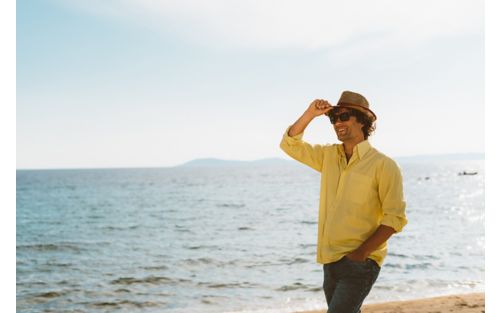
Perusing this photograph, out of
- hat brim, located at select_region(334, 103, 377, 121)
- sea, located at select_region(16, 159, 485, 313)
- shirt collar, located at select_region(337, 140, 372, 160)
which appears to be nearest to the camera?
shirt collar, located at select_region(337, 140, 372, 160)

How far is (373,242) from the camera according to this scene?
11.1ft

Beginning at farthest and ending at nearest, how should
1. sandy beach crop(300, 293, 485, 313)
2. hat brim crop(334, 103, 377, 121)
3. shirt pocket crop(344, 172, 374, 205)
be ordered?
sandy beach crop(300, 293, 485, 313), hat brim crop(334, 103, 377, 121), shirt pocket crop(344, 172, 374, 205)

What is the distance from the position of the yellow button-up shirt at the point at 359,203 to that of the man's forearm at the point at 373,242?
42 millimetres

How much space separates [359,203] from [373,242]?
0.96 feet

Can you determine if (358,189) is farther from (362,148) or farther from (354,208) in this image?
(362,148)

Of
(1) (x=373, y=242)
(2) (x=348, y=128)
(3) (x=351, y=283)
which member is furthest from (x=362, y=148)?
(3) (x=351, y=283)

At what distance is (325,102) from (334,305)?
152 centimetres

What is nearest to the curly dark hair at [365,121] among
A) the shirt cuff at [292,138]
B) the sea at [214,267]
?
the shirt cuff at [292,138]

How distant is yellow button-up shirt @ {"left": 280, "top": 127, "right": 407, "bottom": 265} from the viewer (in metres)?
3.41

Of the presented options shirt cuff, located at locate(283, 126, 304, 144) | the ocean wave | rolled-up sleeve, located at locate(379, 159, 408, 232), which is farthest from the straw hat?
the ocean wave

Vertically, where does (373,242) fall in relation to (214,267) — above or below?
above

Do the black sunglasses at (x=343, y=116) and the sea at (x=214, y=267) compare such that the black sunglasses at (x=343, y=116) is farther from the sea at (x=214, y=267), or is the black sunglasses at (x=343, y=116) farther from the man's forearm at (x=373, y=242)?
the sea at (x=214, y=267)

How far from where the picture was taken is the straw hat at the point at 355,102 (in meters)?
3.75

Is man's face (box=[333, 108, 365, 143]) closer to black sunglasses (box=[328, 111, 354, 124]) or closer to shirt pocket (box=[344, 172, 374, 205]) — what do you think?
black sunglasses (box=[328, 111, 354, 124])
